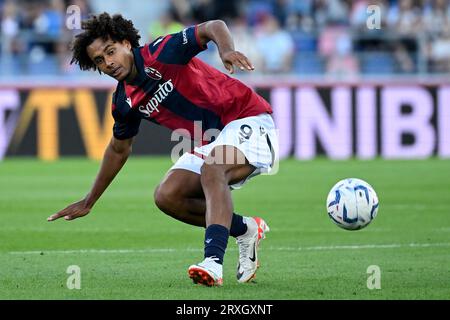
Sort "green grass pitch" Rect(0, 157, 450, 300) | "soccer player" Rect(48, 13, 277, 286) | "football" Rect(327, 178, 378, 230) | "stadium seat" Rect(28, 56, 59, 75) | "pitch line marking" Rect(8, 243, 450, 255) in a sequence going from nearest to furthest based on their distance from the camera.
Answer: "green grass pitch" Rect(0, 157, 450, 300) < "soccer player" Rect(48, 13, 277, 286) < "football" Rect(327, 178, 378, 230) < "pitch line marking" Rect(8, 243, 450, 255) < "stadium seat" Rect(28, 56, 59, 75)

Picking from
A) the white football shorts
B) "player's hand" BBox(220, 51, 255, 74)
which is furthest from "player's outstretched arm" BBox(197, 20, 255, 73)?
the white football shorts

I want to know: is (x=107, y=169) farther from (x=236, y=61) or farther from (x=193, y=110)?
(x=236, y=61)

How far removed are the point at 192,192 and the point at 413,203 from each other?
259 inches

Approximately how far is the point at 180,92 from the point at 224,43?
72 cm

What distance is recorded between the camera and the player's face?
7.52 meters

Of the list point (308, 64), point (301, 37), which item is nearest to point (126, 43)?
point (308, 64)

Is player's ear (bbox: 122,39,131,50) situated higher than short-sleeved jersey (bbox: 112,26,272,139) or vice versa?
player's ear (bbox: 122,39,131,50)

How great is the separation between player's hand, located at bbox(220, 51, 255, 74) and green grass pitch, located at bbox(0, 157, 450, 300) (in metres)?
1.48

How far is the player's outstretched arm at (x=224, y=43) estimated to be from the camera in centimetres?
671

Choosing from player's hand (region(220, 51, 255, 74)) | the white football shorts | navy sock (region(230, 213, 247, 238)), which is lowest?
Result: navy sock (region(230, 213, 247, 238))

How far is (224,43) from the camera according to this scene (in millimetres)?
7035

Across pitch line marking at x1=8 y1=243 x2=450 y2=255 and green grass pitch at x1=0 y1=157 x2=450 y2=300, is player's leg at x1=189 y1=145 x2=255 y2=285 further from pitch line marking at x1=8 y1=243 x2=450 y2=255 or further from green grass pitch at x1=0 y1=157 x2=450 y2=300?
pitch line marking at x1=8 y1=243 x2=450 y2=255

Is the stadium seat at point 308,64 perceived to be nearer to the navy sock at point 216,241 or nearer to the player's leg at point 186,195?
the player's leg at point 186,195
